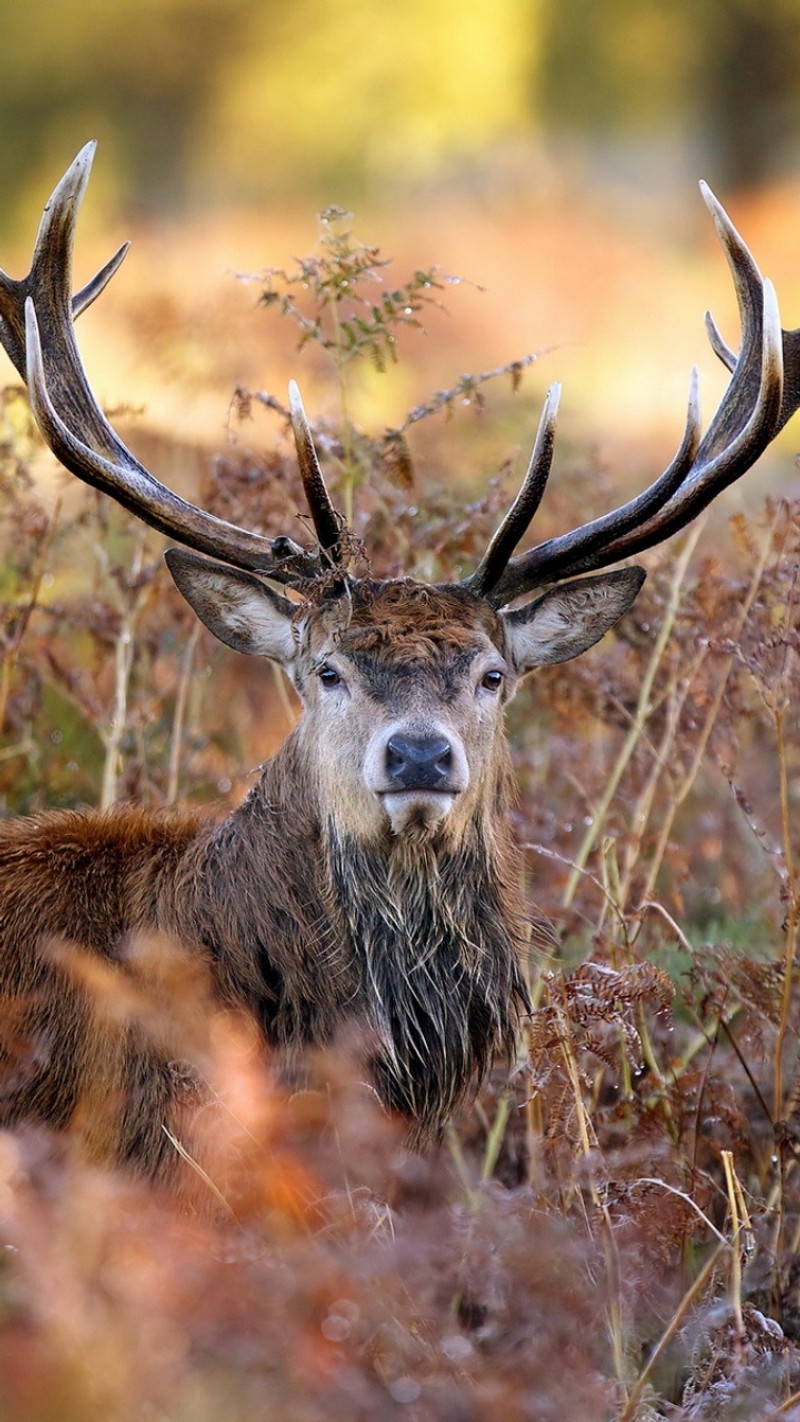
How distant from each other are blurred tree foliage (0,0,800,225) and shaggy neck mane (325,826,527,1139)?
25017mm

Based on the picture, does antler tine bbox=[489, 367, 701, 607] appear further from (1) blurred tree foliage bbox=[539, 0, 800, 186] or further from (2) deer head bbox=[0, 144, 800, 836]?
(1) blurred tree foliage bbox=[539, 0, 800, 186]

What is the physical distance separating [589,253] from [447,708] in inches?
840

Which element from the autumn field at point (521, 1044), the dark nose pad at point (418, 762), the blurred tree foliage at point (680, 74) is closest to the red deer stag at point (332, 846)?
the dark nose pad at point (418, 762)

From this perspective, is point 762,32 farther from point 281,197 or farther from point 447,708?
point 447,708

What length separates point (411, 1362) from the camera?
281 centimetres

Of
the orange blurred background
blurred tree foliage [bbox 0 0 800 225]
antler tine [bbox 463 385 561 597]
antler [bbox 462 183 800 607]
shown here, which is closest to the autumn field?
antler [bbox 462 183 800 607]

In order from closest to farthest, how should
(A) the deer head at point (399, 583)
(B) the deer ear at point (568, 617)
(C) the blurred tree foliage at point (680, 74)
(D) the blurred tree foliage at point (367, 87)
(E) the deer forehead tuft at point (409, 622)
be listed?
(A) the deer head at point (399, 583) < (E) the deer forehead tuft at point (409, 622) < (B) the deer ear at point (568, 617) < (D) the blurred tree foliage at point (367, 87) < (C) the blurred tree foliage at point (680, 74)

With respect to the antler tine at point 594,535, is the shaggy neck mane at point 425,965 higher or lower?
lower

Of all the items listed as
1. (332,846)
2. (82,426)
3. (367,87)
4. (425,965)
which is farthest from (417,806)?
(367,87)

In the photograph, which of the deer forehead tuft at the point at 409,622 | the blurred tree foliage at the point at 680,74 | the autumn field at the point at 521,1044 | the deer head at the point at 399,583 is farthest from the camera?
the blurred tree foliage at the point at 680,74

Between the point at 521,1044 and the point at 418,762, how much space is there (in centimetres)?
113

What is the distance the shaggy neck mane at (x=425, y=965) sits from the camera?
174 inches

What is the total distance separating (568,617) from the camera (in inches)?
198

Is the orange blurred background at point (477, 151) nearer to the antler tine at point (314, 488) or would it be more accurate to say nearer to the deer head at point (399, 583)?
the deer head at point (399, 583)
